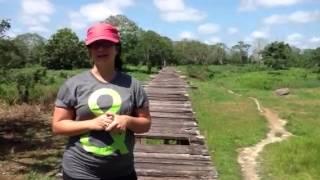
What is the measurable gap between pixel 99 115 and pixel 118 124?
0.15 meters

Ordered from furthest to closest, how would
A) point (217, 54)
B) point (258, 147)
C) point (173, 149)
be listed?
point (217, 54)
point (258, 147)
point (173, 149)

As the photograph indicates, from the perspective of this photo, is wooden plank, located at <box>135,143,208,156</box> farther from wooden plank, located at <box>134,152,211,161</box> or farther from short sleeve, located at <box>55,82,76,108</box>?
short sleeve, located at <box>55,82,76,108</box>

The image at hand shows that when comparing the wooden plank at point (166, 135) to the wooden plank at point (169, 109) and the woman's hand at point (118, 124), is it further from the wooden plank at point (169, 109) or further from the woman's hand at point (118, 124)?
the woman's hand at point (118, 124)

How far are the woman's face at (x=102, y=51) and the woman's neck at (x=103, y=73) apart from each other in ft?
0.15

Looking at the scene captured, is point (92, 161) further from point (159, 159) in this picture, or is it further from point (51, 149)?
point (51, 149)

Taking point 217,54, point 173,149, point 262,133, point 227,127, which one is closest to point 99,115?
point 173,149

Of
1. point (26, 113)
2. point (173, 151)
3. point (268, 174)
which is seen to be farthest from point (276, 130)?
point (173, 151)

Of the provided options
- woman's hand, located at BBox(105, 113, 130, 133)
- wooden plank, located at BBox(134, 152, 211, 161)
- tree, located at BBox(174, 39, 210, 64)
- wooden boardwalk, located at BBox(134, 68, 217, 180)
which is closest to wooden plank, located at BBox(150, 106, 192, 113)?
wooden boardwalk, located at BBox(134, 68, 217, 180)

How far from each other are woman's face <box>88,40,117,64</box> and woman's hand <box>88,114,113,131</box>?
330mm

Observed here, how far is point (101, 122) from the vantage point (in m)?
2.94

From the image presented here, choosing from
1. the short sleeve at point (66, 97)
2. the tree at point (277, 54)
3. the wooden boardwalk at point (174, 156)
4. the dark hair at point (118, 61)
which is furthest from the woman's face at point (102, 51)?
the tree at point (277, 54)

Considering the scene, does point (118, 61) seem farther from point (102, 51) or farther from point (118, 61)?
point (102, 51)

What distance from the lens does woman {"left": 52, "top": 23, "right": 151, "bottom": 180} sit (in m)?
3.03

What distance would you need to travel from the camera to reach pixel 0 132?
45.0 feet
